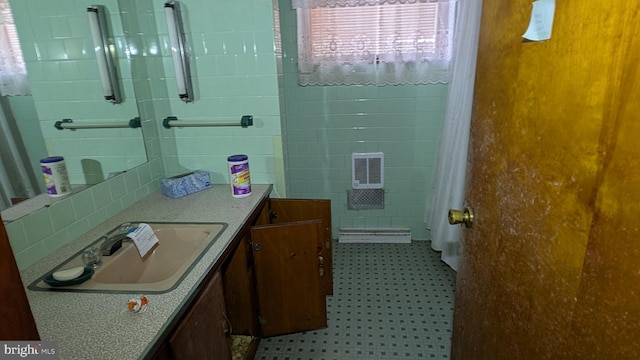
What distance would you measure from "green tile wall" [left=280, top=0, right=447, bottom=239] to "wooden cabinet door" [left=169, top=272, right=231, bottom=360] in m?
1.32

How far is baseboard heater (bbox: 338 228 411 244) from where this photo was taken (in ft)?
8.43

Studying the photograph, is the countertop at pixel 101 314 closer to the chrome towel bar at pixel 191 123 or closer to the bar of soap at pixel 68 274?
the bar of soap at pixel 68 274

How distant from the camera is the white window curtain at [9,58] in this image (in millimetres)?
930

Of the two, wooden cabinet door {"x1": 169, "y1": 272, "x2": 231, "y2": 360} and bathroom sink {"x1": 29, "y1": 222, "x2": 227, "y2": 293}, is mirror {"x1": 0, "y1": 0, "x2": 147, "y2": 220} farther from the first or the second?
wooden cabinet door {"x1": 169, "y1": 272, "x2": 231, "y2": 360}

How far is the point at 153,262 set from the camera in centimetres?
124

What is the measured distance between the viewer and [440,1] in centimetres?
204

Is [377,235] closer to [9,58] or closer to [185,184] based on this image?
[185,184]

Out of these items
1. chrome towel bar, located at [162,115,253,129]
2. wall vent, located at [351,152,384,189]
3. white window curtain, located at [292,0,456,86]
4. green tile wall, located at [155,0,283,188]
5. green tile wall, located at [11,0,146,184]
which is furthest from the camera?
wall vent, located at [351,152,384,189]

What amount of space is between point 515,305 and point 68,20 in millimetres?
1659

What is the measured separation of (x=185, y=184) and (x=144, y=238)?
1.51 feet

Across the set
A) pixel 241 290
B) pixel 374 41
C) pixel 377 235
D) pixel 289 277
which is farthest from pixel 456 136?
pixel 241 290

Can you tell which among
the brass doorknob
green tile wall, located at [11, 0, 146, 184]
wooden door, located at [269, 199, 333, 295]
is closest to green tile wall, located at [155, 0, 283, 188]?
wooden door, located at [269, 199, 333, 295]

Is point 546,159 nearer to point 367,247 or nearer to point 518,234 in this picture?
point 518,234

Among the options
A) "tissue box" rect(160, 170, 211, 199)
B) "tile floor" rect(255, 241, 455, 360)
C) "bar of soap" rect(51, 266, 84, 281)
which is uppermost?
"tissue box" rect(160, 170, 211, 199)
